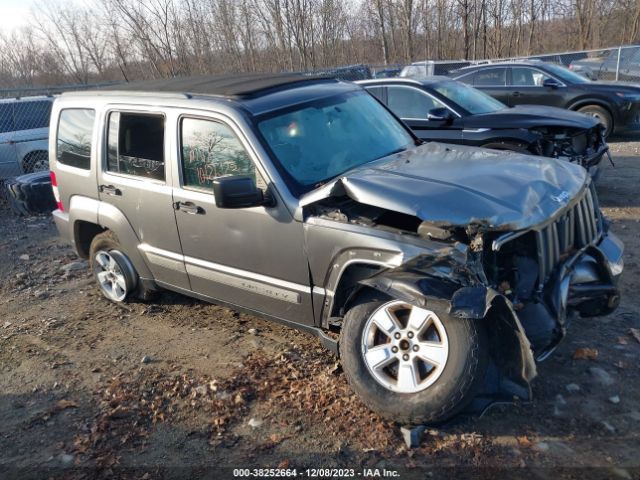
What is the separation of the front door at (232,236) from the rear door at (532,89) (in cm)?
935

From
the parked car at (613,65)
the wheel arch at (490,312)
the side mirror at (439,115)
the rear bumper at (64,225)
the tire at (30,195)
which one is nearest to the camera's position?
the wheel arch at (490,312)

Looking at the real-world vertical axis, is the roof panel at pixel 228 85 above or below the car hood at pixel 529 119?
above

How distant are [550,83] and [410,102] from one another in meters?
5.04

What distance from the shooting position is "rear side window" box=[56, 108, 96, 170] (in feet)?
16.5

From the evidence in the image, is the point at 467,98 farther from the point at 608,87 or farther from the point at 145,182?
the point at 145,182

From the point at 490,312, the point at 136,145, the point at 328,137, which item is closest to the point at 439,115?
the point at 328,137

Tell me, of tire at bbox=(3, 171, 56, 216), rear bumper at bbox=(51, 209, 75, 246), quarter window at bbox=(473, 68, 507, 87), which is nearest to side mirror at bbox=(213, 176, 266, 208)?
rear bumper at bbox=(51, 209, 75, 246)

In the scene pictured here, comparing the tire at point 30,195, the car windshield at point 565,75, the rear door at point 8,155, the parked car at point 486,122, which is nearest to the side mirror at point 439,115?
the parked car at point 486,122

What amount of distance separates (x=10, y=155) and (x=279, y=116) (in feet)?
27.9

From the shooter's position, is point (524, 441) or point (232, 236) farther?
point (232, 236)

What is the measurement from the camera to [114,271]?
529 cm

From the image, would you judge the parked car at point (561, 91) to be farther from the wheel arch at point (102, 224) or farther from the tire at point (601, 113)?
the wheel arch at point (102, 224)

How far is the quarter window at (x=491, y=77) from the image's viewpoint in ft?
39.2

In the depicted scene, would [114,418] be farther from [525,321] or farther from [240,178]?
[525,321]
